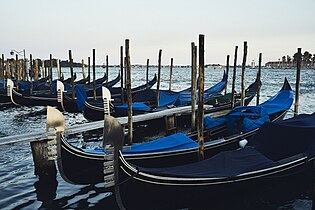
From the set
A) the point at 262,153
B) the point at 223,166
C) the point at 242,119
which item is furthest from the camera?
the point at 242,119

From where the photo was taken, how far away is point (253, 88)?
14.5m

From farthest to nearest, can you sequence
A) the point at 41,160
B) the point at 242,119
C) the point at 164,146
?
the point at 242,119 → the point at 41,160 → the point at 164,146

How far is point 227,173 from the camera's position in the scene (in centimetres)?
420

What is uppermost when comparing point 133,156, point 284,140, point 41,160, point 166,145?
point 284,140

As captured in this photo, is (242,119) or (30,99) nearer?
(242,119)

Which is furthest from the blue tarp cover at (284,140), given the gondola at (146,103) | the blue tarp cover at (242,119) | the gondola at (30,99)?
the gondola at (30,99)

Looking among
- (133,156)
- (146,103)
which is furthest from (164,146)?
(146,103)

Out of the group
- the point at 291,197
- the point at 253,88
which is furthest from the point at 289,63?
the point at 291,197

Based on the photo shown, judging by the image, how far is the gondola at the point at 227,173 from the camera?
12.9ft

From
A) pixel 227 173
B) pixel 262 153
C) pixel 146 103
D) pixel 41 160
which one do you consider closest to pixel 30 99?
pixel 146 103

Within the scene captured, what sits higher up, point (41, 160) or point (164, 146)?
point (164, 146)

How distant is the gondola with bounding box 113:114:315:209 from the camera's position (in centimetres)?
394

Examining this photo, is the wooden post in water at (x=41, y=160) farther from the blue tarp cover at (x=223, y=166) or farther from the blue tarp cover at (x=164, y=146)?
the blue tarp cover at (x=223, y=166)

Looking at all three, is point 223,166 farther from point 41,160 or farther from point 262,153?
point 41,160
